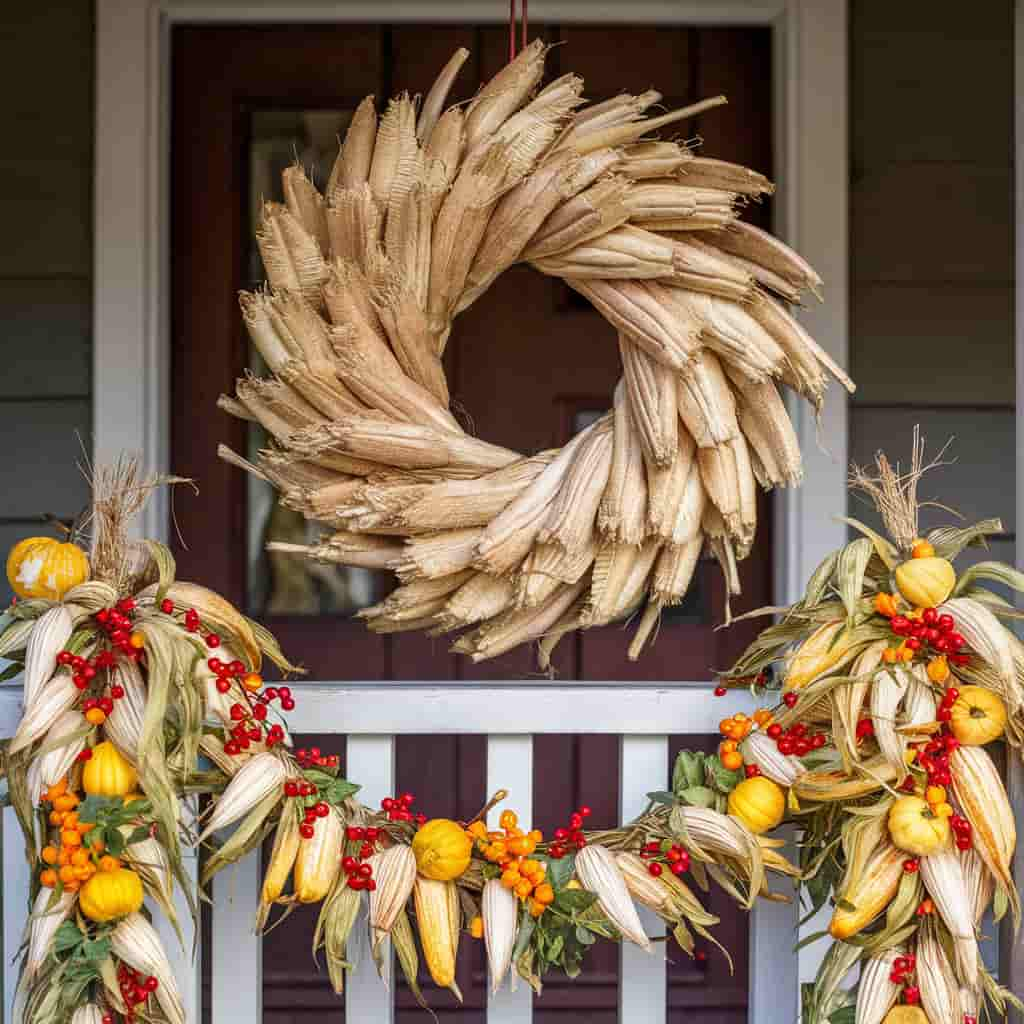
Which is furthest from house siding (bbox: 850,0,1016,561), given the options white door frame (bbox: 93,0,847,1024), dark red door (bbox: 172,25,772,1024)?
dark red door (bbox: 172,25,772,1024)

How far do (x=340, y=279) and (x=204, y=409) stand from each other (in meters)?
0.86

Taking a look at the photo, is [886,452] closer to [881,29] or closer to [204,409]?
[881,29]

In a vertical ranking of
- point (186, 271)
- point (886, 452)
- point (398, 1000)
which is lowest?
point (398, 1000)

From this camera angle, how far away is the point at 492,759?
1.21 metres

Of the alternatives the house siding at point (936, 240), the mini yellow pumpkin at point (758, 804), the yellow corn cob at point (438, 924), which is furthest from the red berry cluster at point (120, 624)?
the house siding at point (936, 240)

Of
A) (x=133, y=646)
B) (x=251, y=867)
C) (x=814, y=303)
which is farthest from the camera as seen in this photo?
(x=814, y=303)

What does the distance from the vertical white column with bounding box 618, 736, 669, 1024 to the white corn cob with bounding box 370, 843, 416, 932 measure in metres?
0.23

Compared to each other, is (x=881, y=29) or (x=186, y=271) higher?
(x=881, y=29)

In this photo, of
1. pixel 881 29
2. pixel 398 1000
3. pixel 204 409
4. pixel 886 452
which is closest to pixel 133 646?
pixel 204 409

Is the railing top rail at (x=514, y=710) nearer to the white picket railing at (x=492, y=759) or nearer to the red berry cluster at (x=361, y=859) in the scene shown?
the white picket railing at (x=492, y=759)

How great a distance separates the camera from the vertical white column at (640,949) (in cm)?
119

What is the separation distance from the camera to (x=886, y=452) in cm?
194

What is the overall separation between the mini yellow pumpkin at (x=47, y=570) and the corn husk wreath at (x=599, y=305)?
183 mm

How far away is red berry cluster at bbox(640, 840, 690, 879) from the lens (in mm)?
1119
